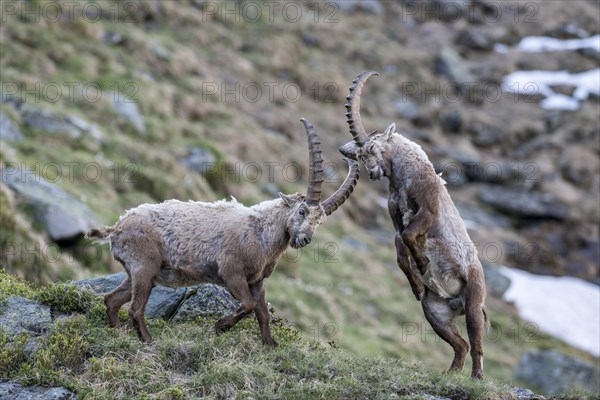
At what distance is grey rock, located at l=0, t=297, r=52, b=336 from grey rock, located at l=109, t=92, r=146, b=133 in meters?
18.0

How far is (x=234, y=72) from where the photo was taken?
42.9 m

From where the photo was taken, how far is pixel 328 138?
43.2 meters

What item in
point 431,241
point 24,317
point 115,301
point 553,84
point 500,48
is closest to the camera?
point 24,317

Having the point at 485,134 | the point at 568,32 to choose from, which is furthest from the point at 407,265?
the point at 568,32

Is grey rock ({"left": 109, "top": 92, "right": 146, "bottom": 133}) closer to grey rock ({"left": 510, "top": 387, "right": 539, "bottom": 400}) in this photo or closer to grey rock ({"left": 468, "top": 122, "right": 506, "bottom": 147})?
grey rock ({"left": 510, "top": 387, "right": 539, "bottom": 400})

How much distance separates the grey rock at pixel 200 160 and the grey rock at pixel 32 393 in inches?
751

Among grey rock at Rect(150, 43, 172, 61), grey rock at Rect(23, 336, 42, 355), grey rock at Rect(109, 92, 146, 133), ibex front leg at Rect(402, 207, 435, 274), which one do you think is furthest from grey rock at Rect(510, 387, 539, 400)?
grey rock at Rect(150, 43, 172, 61)

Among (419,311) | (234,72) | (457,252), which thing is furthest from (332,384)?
(234,72)

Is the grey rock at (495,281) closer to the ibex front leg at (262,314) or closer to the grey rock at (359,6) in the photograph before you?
the ibex front leg at (262,314)

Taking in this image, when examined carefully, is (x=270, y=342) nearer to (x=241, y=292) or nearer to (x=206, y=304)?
(x=241, y=292)

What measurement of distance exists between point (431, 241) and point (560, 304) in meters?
25.8

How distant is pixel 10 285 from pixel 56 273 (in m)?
5.69

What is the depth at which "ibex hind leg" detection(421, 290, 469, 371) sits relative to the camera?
10727mm

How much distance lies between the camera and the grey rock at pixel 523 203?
140ft
